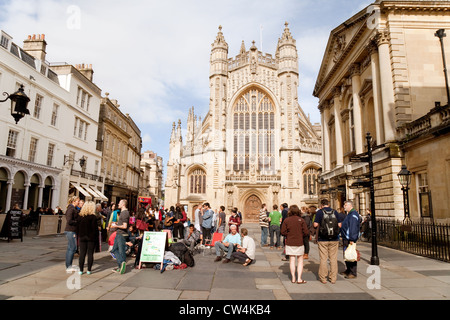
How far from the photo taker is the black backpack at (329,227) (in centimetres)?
617

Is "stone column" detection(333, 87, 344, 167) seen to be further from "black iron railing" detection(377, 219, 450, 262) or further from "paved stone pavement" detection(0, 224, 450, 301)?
"paved stone pavement" detection(0, 224, 450, 301)

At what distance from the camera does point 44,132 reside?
19.5 meters

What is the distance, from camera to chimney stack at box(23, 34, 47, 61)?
2141 cm

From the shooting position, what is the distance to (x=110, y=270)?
690 centimetres

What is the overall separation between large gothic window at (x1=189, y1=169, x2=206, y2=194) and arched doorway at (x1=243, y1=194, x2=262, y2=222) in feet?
20.1

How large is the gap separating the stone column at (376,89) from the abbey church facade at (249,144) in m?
21.3

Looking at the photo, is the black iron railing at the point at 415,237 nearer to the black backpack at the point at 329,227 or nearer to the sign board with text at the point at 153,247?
the black backpack at the point at 329,227

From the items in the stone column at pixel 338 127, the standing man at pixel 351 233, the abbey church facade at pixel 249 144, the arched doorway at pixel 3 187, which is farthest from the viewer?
the abbey church facade at pixel 249 144

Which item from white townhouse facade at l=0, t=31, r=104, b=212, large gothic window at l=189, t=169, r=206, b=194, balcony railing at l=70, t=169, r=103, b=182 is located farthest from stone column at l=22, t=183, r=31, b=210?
large gothic window at l=189, t=169, r=206, b=194

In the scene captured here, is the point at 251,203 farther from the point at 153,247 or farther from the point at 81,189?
the point at 153,247

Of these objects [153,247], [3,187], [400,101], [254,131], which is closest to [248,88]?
[254,131]

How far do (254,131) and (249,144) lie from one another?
202 centimetres

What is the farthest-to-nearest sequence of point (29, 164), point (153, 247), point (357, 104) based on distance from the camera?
1. point (29, 164)
2. point (357, 104)
3. point (153, 247)

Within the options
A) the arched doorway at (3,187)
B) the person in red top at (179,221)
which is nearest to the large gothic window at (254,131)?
the person in red top at (179,221)
